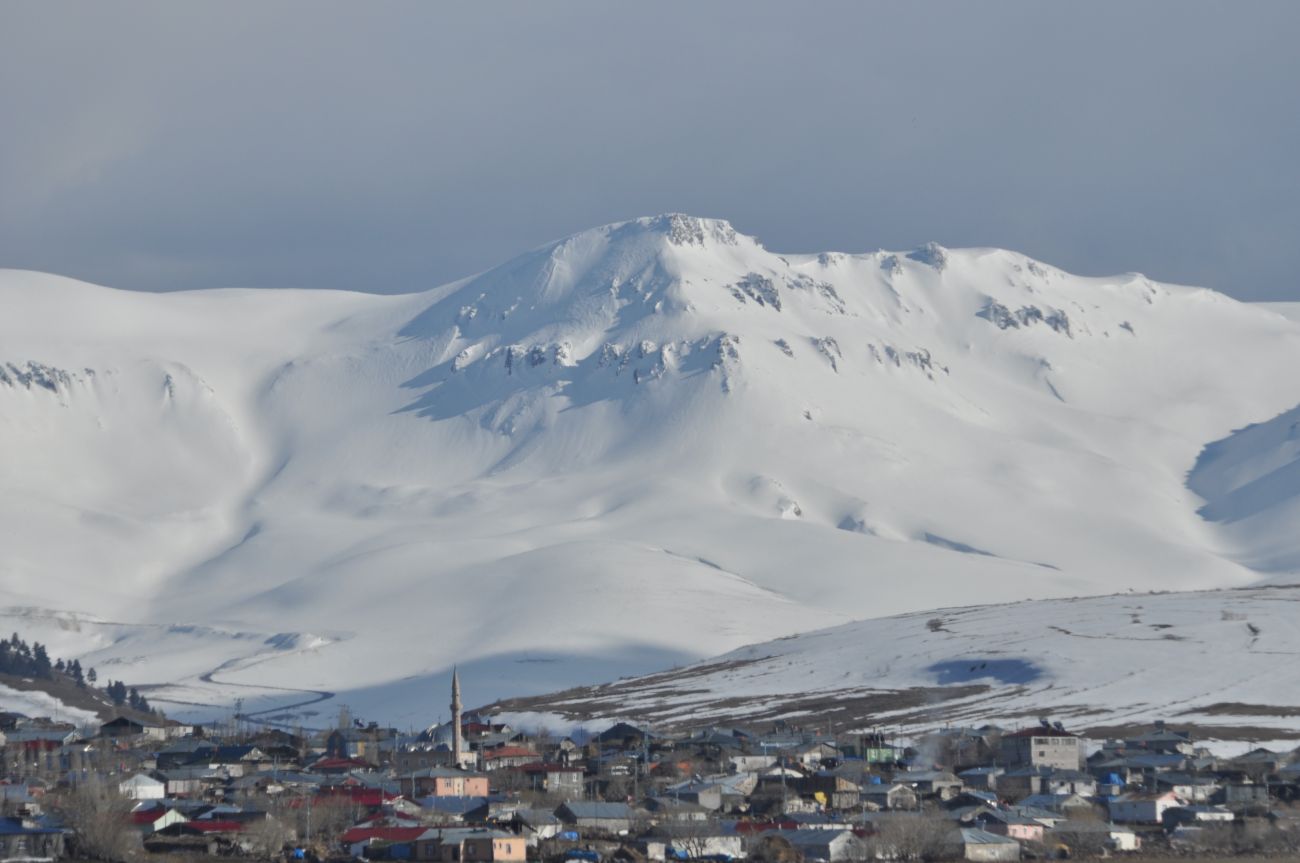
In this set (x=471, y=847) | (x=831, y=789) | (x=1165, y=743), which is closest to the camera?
(x=471, y=847)

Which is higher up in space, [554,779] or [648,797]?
[554,779]

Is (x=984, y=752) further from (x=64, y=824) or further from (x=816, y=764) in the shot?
(x=64, y=824)

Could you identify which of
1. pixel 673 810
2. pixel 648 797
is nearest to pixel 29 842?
pixel 673 810

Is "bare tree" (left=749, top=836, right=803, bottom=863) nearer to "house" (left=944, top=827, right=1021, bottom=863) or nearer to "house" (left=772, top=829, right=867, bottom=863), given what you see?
"house" (left=772, top=829, right=867, bottom=863)

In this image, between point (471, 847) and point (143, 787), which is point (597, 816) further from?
point (143, 787)

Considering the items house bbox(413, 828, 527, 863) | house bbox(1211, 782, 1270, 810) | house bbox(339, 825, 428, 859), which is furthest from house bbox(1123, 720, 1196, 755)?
house bbox(339, 825, 428, 859)
